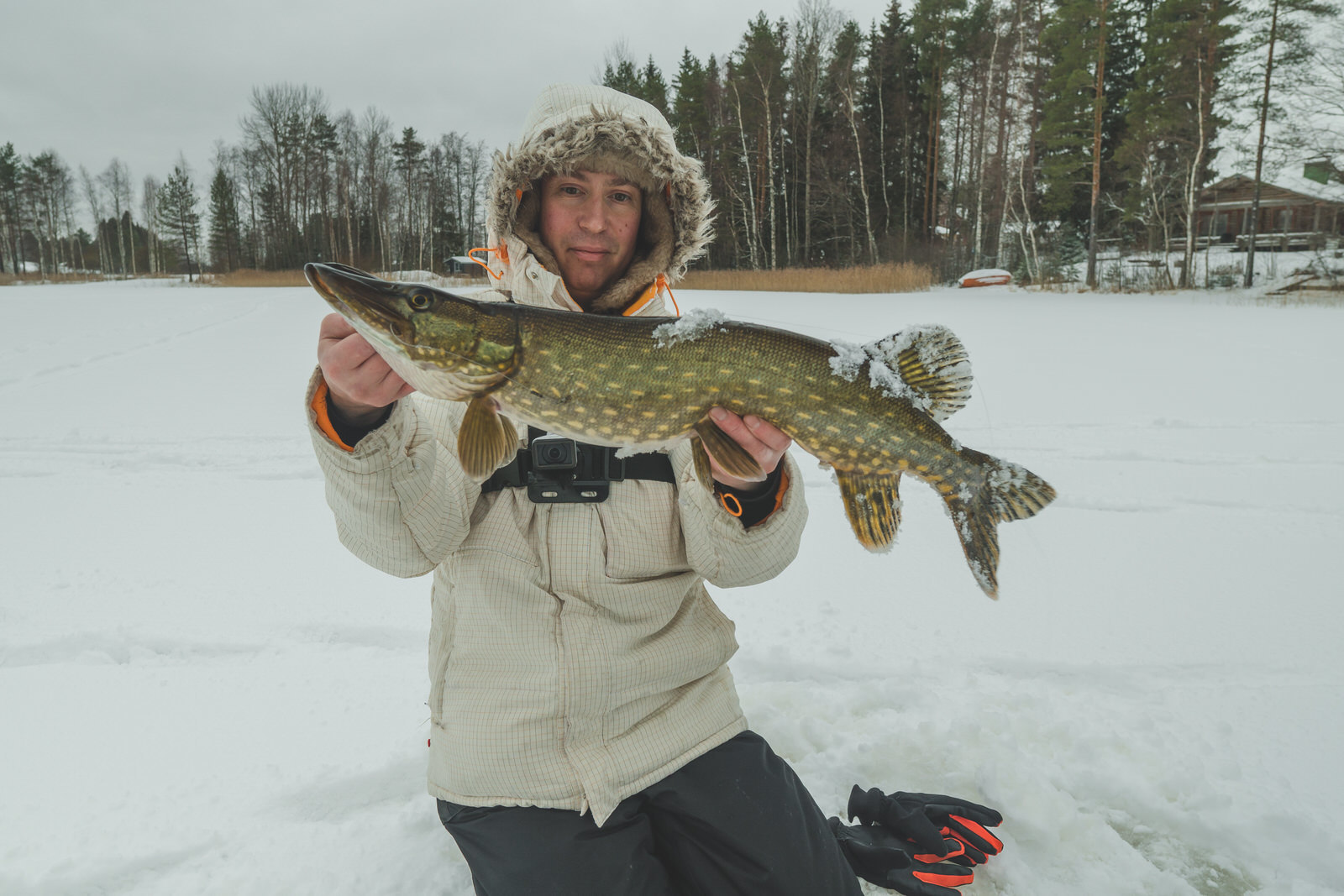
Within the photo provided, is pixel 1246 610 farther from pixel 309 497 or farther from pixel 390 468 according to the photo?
pixel 309 497

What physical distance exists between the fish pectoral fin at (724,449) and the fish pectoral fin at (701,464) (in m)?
0.03

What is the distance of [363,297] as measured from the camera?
1.33 meters

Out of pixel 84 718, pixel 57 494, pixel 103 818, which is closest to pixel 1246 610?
pixel 103 818

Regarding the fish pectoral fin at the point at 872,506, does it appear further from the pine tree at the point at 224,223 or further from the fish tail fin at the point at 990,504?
the pine tree at the point at 224,223

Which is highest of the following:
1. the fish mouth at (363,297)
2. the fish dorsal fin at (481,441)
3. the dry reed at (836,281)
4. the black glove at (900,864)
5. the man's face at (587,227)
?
the dry reed at (836,281)

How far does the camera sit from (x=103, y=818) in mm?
1760

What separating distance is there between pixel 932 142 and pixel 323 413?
101 feet

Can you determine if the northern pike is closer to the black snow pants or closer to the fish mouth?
the fish mouth

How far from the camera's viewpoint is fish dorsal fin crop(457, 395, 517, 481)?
1.39 m

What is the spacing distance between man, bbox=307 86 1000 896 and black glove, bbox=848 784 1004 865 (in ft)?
0.33

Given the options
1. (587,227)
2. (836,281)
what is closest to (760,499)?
(587,227)

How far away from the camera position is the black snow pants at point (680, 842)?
4.78ft

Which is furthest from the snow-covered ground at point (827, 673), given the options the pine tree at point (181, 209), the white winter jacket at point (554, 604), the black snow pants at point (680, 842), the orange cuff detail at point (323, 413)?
the pine tree at point (181, 209)

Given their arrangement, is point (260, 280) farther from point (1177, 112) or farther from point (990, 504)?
point (990, 504)
